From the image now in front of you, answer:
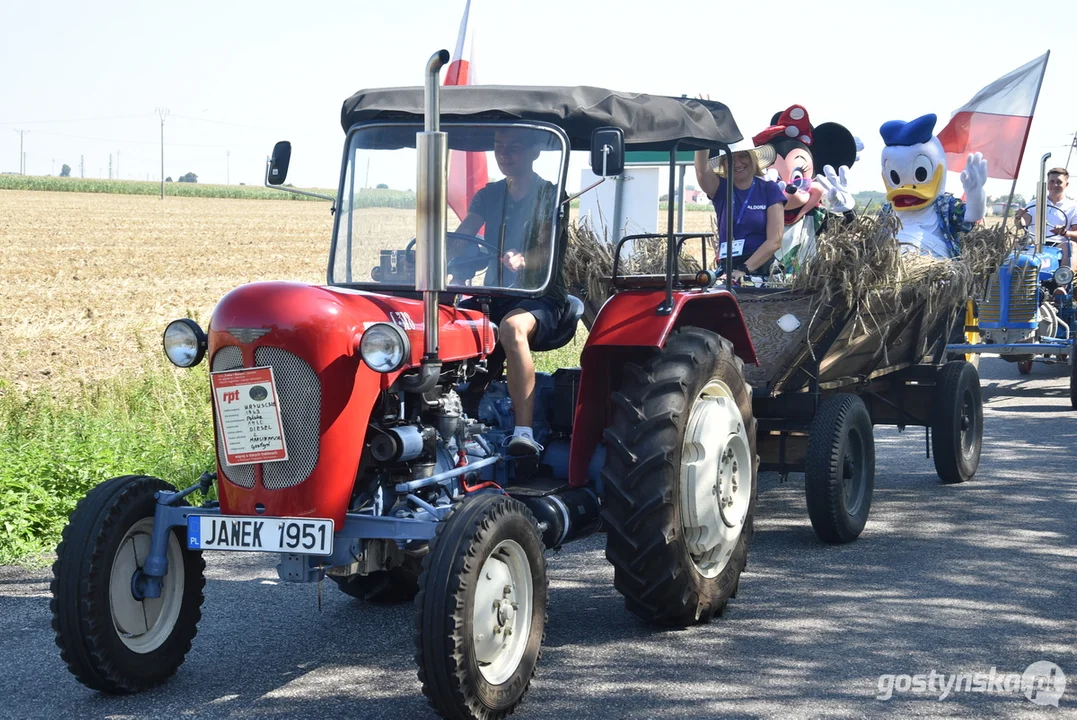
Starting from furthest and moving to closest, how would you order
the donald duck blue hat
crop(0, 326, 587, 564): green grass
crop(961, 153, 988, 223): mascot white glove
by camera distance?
the donald duck blue hat, crop(961, 153, 988, 223): mascot white glove, crop(0, 326, 587, 564): green grass

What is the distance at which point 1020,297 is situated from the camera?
39.4 feet

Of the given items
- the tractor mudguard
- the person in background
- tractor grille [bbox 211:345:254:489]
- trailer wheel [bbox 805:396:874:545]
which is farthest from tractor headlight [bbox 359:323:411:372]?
the person in background

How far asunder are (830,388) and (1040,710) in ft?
10.4

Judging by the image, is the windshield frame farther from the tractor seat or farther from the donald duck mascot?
the donald duck mascot

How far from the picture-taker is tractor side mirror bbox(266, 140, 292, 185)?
5367 mm

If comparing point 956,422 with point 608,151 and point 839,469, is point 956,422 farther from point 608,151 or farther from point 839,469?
point 608,151

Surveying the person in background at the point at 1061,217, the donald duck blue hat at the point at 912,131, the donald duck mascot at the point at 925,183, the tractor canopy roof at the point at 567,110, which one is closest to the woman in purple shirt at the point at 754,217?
the tractor canopy roof at the point at 567,110

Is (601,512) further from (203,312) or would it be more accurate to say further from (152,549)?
(203,312)

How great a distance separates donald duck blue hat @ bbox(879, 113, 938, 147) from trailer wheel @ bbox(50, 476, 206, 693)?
25.3ft

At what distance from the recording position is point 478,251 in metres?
5.03

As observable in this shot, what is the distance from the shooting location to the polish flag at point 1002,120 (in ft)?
33.4

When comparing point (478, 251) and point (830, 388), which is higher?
point (478, 251)

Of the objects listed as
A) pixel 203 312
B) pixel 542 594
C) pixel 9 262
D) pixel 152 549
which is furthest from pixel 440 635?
pixel 9 262

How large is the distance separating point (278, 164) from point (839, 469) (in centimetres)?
323
